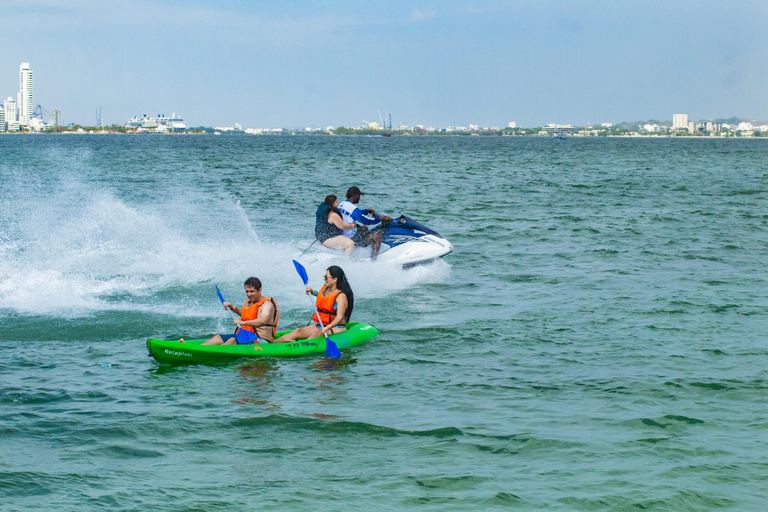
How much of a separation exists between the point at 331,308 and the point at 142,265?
21.7ft

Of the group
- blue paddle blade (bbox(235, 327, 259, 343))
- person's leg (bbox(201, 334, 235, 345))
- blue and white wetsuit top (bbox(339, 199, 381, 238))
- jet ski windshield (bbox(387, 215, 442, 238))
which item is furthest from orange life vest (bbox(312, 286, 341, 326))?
jet ski windshield (bbox(387, 215, 442, 238))

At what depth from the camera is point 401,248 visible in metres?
15.2

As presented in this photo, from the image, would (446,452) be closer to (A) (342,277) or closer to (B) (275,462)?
(B) (275,462)

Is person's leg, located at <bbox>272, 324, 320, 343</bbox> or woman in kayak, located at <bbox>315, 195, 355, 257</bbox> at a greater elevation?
woman in kayak, located at <bbox>315, 195, 355, 257</bbox>

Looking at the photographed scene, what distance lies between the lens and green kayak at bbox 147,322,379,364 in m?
9.87

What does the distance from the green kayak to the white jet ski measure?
3997 mm

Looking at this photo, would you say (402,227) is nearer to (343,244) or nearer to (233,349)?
(343,244)

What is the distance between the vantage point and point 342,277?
432 inches

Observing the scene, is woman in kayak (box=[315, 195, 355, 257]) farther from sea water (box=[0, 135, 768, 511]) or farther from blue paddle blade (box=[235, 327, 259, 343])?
blue paddle blade (box=[235, 327, 259, 343])

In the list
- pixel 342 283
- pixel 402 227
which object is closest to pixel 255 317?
pixel 342 283

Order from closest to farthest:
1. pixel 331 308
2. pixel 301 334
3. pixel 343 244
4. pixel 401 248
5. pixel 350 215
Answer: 1. pixel 301 334
2. pixel 331 308
3. pixel 350 215
4. pixel 343 244
5. pixel 401 248

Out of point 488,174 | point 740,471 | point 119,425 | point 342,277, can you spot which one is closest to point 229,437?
point 119,425

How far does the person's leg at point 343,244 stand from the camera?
14.9m

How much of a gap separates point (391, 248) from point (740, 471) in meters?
8.85
